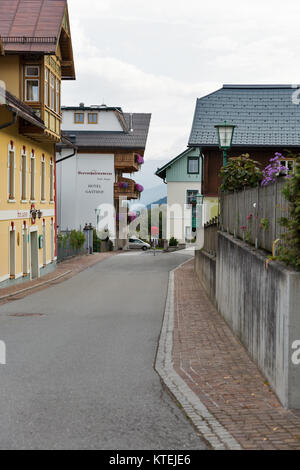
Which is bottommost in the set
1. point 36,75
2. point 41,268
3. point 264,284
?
point 41,268

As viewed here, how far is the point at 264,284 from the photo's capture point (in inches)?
347

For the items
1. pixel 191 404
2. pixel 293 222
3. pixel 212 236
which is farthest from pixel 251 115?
pixel 191 404

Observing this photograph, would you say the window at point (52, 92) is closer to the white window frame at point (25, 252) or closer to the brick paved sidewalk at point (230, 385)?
the white window frame at point (25, 252)

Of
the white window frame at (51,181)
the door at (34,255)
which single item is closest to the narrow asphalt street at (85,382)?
the door at (34,255)

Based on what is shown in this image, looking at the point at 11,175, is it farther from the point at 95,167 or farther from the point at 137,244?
the point at 137,244

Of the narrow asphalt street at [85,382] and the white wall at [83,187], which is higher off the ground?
the white wall at [83,187]

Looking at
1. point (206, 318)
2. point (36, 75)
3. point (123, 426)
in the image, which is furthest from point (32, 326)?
point (36, 75)

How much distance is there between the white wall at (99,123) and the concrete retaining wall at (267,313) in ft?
170

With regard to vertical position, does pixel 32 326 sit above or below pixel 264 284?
below

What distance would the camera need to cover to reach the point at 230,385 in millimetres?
8461

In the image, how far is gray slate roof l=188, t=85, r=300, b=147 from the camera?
3284 centimetres

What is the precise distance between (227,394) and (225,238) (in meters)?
7.09

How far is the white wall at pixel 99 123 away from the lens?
6375 cm
